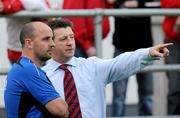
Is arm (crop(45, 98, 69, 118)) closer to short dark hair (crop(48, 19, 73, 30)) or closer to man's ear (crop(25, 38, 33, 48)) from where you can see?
man's ear (crop(25, 38, 33, 48))

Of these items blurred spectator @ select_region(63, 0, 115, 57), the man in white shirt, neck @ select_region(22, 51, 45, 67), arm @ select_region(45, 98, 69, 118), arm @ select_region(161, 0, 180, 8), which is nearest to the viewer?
arm @ select_region(45, 98, 69, 118)

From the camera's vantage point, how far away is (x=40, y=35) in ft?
18.2

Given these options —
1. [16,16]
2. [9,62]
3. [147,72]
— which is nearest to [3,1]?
[16,16]

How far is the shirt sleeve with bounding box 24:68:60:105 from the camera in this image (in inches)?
211

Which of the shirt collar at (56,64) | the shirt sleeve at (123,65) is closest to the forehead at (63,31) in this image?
the shirt collar at (56,64)

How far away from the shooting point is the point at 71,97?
19.5 feet

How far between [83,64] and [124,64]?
0.34 metres

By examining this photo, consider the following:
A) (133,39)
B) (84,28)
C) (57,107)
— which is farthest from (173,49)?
(57,107)

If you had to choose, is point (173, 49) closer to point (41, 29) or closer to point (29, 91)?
point (41, 29)

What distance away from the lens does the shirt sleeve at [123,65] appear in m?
5.72

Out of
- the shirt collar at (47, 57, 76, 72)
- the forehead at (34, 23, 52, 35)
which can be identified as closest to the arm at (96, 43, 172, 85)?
the shirt collar at (47, 57, 76, 72)

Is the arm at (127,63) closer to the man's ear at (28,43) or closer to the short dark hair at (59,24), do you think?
the short dark hair at (59,24)

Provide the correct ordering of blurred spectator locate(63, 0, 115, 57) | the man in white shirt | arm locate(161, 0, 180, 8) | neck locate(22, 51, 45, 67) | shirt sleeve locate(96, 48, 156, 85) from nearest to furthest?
neck locate(22, 51, 45, 67) → shirt sleeve locate(96, 48, 156, 85) → the man in white shirt → blurred spectator locate(63, 0, 115, 57) → arm locate(161, 0, 180, 8)

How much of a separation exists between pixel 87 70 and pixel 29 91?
0.72m
